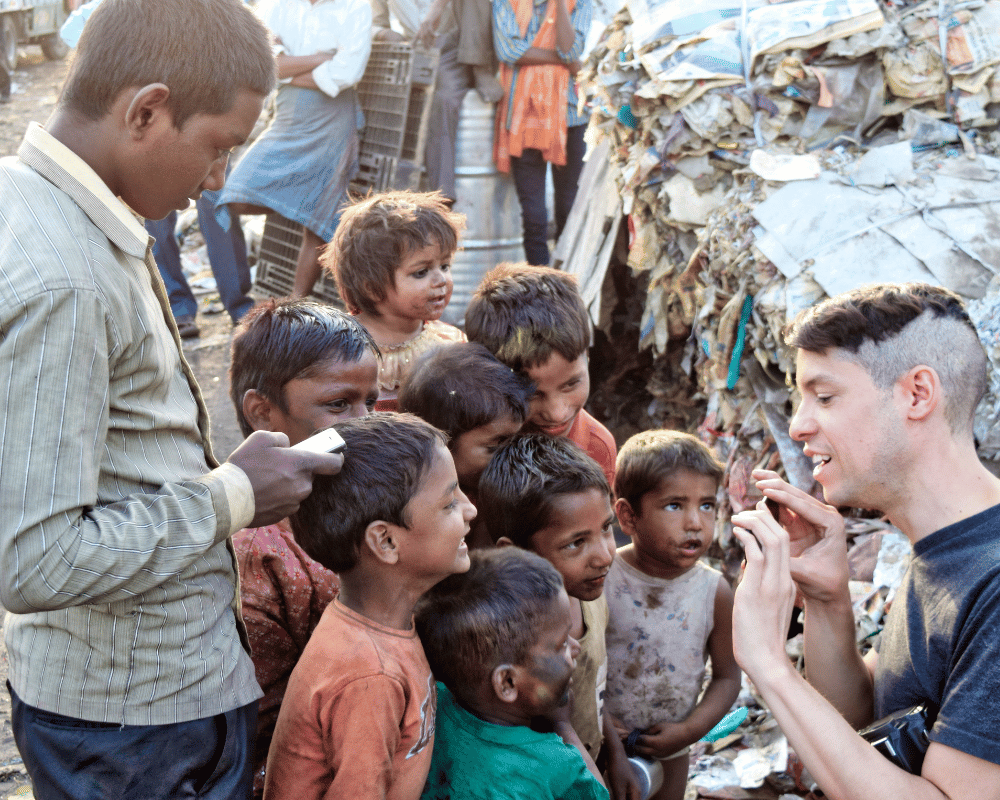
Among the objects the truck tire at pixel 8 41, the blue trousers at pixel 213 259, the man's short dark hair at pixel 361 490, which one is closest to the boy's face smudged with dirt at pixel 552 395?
the man's short dark hair at pixel 361 490

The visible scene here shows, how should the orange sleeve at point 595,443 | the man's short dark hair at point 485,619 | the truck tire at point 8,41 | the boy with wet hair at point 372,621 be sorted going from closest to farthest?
the boy with wet hair at point 372,621, the man's short dark hair at point 485,619, the orange sleeve at point 595,443, the truck tire at point 8,41

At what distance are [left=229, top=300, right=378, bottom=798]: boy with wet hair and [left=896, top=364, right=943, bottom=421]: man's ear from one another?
1.24 meters

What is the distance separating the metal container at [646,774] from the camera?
2.31 metres

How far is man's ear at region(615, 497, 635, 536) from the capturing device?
8.37 ft

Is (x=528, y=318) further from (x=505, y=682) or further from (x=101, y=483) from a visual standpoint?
(x=101, y=483)

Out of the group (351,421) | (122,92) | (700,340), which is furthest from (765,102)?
(122,92)

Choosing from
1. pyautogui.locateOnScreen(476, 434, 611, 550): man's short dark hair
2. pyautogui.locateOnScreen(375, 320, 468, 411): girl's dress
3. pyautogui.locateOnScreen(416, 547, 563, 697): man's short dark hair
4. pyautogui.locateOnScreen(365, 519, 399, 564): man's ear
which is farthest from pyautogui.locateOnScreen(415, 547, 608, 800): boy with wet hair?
pyautogui.locateOnScreen(375, 320, 468, 411): girl's dress

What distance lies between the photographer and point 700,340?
4688mm

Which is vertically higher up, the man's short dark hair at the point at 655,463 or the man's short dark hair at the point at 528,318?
the man's short dark hair at the point at 528,318

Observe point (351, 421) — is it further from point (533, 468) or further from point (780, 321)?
point (780, 321)

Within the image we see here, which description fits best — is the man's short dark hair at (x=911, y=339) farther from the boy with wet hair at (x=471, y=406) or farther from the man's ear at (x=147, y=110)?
the man's ear at (x=147, y=110)

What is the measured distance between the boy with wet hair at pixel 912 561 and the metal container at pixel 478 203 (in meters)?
4.46

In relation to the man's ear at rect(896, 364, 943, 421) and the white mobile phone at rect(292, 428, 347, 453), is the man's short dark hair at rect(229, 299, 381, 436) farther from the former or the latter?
the man's ear at rect(896, 364, 943, 421)

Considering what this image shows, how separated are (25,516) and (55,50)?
1684 centimetres
